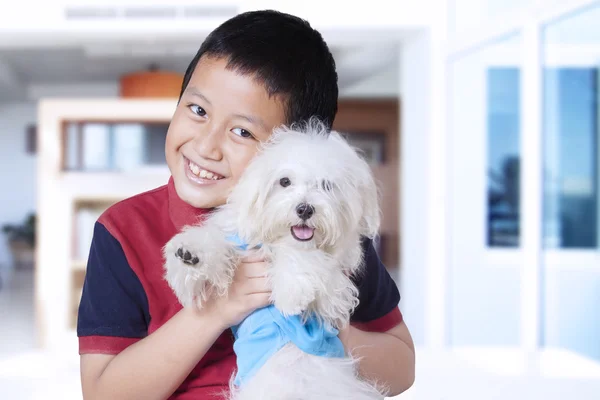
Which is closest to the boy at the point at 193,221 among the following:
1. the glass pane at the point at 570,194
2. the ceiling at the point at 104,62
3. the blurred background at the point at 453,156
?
the blurred background at the point at 453,156

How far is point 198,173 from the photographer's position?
3.39 feet

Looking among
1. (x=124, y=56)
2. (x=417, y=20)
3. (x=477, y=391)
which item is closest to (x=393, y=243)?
(x=124, y=56)

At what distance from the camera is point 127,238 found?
3.27 ft

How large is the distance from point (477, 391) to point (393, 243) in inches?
295

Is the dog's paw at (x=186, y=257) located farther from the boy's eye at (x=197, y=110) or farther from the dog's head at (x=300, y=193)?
the boy's eye at (x=197, y=110)

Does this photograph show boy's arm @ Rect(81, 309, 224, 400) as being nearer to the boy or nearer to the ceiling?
the boy

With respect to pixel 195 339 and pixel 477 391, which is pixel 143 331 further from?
pixel 477 391

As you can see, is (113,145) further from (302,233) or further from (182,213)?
(302,233)

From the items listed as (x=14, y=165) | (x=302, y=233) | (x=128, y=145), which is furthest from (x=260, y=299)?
(x=14, y=165)

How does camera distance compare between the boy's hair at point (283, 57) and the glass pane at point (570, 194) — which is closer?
the boy's hair at point (283, 57)

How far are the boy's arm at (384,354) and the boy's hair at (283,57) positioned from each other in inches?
15.2

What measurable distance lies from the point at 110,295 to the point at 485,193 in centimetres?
350

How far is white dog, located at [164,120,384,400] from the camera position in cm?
92

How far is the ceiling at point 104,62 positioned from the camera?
5938mm
